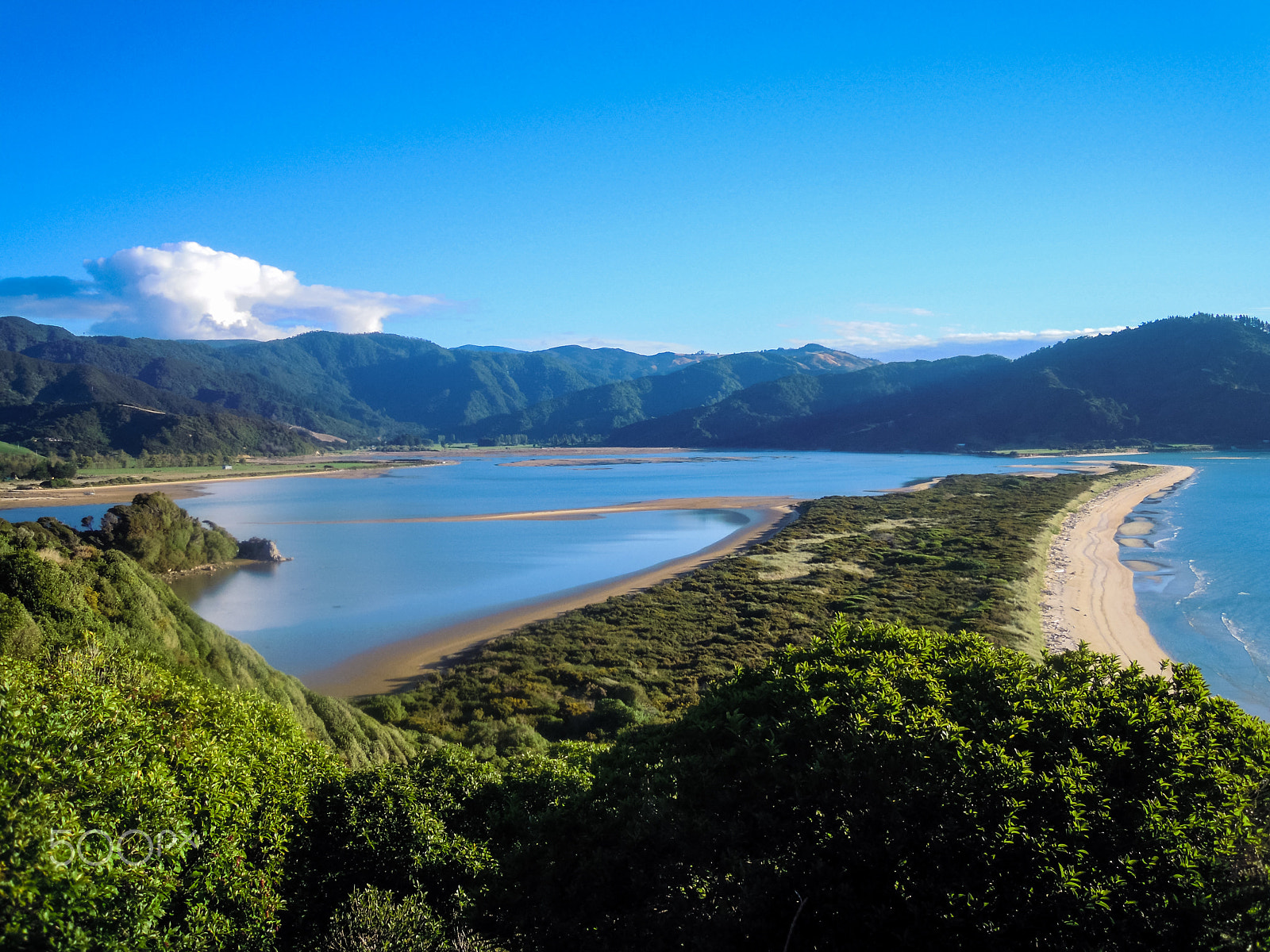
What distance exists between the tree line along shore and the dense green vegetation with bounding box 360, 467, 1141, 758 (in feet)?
16.7

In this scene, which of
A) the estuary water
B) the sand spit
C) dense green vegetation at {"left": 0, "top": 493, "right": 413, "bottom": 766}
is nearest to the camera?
dense green vegetation at {"left": 0, "top": 493, "right": 413, "bottom": 766}

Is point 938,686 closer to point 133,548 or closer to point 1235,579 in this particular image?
point 1235,579

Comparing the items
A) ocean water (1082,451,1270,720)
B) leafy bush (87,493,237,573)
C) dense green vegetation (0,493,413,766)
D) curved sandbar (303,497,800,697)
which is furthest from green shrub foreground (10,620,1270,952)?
leafy bush (87,493,237,573)

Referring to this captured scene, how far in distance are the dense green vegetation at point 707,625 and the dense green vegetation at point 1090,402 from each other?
97802 mm

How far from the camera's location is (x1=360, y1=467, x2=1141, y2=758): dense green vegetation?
14.9m

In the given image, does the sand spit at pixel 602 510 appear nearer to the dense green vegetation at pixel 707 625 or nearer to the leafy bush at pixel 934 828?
the dense green vegetation at pixel 707 625

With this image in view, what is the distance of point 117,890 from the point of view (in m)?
3.73

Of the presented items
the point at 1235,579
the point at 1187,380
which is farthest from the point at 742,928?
the point at 1187,380

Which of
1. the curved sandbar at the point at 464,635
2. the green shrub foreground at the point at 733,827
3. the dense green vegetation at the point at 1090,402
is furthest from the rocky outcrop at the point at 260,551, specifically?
the dense green vegetation at the point at 1090,402

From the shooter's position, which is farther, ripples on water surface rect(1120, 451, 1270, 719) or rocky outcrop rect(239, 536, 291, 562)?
rocky outcrop rect(239, 536, 291, 562)

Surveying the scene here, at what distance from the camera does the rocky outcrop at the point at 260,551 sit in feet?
119

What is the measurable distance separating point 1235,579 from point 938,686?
101ft

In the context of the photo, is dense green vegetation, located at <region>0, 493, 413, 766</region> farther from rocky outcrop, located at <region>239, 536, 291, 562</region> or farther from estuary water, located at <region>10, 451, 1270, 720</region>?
rocky outcrop, located at <region>239, 536, 291, 562</region>

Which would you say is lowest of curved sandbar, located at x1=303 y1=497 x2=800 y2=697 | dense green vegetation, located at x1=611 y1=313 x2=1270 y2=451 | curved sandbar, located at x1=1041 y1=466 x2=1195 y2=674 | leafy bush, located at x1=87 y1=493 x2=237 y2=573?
curved sandbar, located at x1=303 y1=497 x2=800 y2=697
